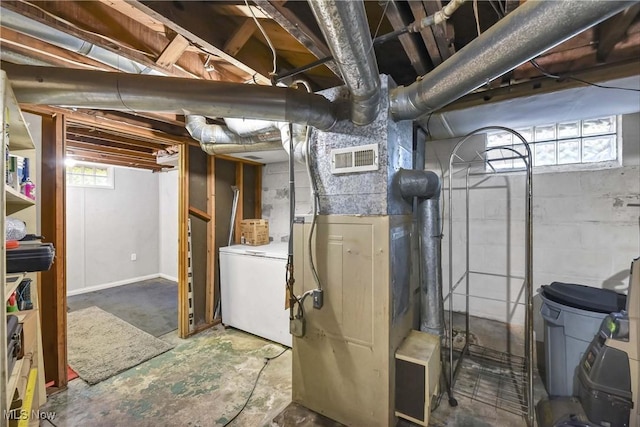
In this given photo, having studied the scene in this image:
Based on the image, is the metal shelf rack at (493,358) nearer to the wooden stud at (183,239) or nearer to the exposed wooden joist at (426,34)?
the exposed wooden joist at (426,34)

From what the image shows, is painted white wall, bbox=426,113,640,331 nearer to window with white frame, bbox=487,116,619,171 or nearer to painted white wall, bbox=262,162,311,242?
window with white frame, bbox=487,116,619,171

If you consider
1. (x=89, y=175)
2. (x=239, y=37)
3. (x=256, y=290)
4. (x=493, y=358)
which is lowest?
(x=493, y=358)

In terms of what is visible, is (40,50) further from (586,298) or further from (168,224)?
(168,224)

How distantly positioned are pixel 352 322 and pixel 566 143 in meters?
2.25

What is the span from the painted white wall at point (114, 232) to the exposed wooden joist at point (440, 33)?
5.72 m

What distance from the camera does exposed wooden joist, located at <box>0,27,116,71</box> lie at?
4.66 ft

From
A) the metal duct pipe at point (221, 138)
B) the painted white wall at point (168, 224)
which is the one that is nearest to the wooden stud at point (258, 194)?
the metal duct pipe at point (221, 138)

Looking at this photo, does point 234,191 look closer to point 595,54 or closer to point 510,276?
point 510,276

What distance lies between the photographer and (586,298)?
5.82 feet

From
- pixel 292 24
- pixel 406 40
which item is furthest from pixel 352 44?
pixel 406 40

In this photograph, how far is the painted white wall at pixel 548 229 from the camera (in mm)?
1980

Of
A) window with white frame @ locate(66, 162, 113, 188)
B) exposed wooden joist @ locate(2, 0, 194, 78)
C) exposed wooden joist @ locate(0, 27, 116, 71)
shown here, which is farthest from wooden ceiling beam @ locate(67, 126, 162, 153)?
exposed wooden joist @ locate(2, 0, 194, 78)

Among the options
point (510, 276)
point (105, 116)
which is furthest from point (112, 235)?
point (510, 276)

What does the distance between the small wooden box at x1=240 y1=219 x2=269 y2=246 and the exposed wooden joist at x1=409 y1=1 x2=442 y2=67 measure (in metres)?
2.50
